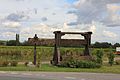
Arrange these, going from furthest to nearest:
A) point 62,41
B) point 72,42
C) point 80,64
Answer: point 72,42, point 62,41, point 80,64

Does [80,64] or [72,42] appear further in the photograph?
[72,42]

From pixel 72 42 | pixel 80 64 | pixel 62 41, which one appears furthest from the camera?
pixel 72 42

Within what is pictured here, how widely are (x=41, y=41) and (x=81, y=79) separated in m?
13.7

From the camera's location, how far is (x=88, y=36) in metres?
34.9

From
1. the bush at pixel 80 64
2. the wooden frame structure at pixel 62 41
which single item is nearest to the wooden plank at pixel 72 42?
the wooden frame structure at pixel 62 41

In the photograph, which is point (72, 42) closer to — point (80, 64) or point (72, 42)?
point (72, 42)

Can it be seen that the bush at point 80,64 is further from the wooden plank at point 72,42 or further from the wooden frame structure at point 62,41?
the wooden plank at point 72,42

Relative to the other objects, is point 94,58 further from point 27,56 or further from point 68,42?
point 27,56

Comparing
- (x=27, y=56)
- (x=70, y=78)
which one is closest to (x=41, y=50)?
(x=27, y=56)

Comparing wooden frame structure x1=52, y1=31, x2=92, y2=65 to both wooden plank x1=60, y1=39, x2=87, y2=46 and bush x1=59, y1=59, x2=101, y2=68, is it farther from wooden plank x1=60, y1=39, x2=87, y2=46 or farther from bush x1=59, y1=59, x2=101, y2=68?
bush x1=59, y1=59, x2=101, y2=68

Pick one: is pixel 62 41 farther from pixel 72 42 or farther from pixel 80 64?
pixel 80 64

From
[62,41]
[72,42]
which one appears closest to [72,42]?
[72,42]

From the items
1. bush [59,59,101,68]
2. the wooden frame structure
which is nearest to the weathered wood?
the wooden frame structure

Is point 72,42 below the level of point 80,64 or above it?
above
